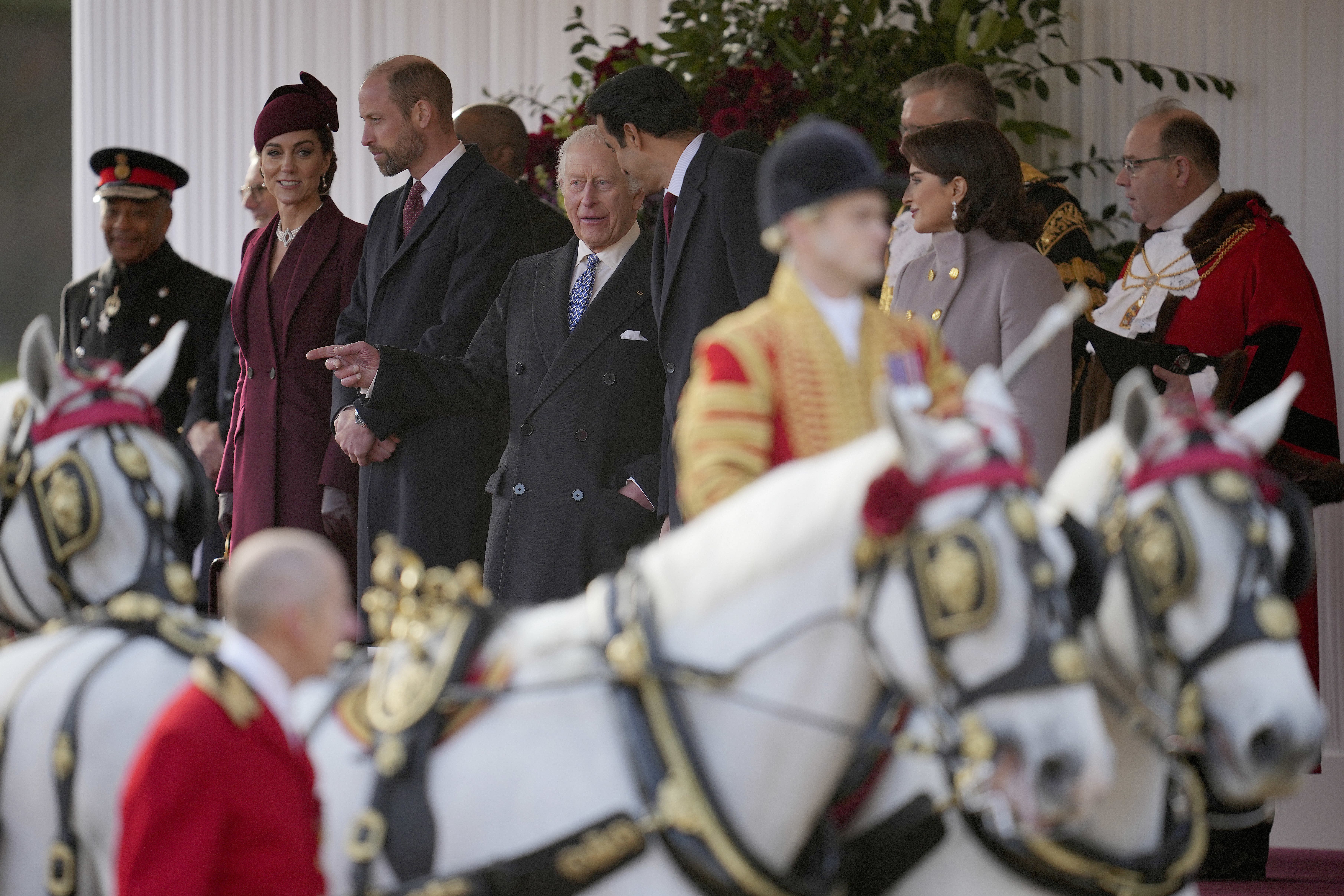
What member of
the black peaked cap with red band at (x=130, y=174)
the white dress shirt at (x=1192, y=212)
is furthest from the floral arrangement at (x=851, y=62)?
the black peaked cap with red band at (x=130, y=174)

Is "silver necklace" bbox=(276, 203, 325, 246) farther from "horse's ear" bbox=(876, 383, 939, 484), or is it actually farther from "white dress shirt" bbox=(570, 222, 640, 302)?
"horse's ear" bbox=(876, 383, 939, 484)

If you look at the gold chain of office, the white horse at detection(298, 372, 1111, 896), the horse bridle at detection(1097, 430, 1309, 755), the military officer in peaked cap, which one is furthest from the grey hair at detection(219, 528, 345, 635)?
the military officer in peaked cap

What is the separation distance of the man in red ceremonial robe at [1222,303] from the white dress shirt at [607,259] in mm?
1223

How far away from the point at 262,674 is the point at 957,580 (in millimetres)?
816

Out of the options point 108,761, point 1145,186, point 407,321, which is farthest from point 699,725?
point 1145,186

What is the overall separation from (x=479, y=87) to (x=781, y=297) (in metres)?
4.22

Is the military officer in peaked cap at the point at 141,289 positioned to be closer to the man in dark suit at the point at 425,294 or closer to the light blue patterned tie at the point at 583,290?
the man in dark suit at the point at 425,294

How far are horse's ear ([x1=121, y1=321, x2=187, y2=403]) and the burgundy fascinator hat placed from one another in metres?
2.21

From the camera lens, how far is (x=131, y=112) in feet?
22.0

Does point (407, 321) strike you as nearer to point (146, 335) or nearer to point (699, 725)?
point (146, 335)

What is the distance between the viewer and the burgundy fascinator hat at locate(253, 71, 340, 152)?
491 centimetres

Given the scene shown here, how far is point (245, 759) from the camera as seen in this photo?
196 centimetres

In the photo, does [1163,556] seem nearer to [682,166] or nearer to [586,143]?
[682,166]

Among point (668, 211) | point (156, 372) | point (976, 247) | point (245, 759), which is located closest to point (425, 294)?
point (668, 211)
